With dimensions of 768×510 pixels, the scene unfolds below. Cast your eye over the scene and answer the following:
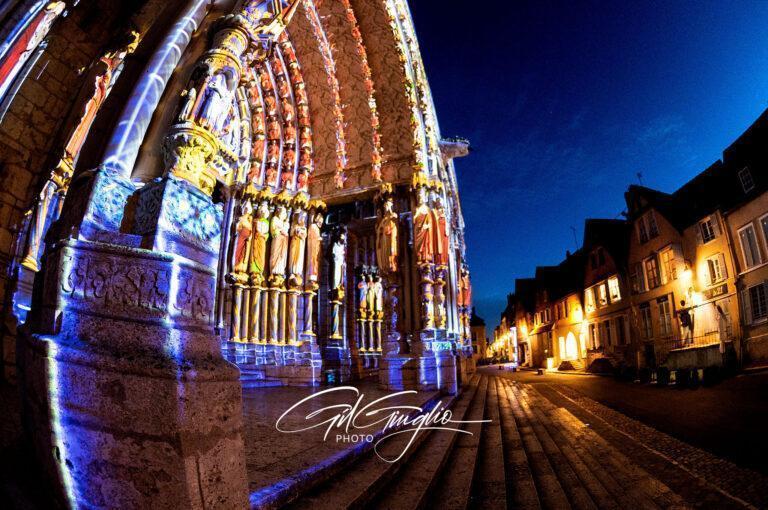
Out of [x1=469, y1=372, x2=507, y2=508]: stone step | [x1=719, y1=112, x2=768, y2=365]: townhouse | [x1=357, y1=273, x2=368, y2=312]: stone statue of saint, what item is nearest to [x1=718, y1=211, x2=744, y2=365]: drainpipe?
[x1=719, y1=112, x2=768, y2=365]: townhouse

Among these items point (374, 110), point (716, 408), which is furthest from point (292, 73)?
point (716, 408)

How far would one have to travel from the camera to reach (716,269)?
1495 cm

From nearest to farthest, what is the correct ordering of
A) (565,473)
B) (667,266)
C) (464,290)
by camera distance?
1. (565,473)
2. (464,290)
3. (667,266)

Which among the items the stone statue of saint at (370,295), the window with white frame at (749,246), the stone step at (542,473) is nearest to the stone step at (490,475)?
the stone step at (542,473)

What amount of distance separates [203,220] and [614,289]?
84.8 feet

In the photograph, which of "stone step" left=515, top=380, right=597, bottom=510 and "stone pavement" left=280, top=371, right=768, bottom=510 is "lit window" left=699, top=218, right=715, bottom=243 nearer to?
"stone pavement" left=280, top=371, right=768, bottom=510

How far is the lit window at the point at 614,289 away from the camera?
21.8 m

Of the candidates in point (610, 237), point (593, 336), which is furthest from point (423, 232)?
point (593, 336)

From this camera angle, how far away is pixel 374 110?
8969 mm

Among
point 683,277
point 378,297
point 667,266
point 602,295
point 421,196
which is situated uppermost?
point 421,196

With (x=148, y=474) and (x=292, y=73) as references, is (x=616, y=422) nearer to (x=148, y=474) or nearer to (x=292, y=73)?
(x=148, y=474)

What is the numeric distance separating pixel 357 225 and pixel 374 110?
3403mm

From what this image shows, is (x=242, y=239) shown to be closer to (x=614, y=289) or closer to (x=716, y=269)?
(x=716, y=269)

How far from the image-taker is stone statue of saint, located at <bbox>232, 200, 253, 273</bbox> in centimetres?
772
